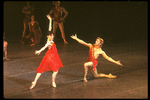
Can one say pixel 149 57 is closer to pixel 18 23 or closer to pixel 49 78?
pixel 49 78

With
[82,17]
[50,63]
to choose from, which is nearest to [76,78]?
[50,63]

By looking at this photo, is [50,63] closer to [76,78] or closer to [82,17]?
[76,78]

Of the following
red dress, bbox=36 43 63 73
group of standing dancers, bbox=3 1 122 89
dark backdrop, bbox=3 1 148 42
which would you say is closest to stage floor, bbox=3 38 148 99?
group of standing dancers, bbox=3 1 122 89

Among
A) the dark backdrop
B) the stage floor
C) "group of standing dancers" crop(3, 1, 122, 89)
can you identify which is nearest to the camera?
the stage floor

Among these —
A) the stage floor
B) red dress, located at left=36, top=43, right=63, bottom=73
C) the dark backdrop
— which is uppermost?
the dark backdrop

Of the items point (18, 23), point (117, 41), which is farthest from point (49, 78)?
point (18, 23)

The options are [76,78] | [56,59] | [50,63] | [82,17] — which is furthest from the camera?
[82,17]

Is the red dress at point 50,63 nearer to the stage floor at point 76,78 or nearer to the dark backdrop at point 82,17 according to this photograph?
the stage floor at point 76,78

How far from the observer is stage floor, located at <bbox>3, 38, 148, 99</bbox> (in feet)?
22.1

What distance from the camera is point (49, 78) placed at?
8.16m

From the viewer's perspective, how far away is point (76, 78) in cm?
816

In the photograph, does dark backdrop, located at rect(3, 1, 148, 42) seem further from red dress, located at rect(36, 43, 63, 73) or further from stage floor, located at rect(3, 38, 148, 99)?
red dress, located at rect(36, 43, 63, 73)

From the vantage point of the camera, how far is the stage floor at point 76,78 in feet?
22.1

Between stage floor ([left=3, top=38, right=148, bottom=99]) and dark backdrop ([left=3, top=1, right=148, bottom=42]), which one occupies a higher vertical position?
dark backdrop ([left=3, top=1, right=148, bottom=42])
